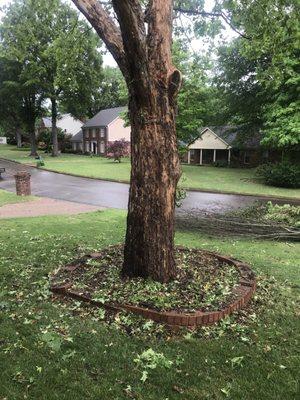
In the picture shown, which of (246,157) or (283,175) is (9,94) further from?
(283,175)

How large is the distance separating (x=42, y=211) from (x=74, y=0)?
9997mm

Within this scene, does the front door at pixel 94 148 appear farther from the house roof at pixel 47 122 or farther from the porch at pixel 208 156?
Answer: the house roof at pixel 47 122

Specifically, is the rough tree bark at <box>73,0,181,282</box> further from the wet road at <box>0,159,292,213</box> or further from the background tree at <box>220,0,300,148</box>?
the wet road at <box>0,159,292,213</box>

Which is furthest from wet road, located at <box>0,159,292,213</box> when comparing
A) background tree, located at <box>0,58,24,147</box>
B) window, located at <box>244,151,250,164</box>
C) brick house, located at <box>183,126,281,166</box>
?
background tree, located at <box>0,58,24,147</box>

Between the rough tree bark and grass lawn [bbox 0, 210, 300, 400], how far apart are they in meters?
1.14

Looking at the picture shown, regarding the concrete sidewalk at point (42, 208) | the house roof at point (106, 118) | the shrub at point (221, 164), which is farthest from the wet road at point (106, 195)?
the house roof at point (106, 118)

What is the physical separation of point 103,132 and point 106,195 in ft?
143

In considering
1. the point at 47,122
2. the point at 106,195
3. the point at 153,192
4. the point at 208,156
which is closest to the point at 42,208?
the point at 106,195

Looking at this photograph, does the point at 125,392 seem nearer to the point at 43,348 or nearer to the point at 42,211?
the point at 43,348

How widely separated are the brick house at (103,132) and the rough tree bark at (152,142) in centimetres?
5316

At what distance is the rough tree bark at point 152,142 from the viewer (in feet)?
16.6


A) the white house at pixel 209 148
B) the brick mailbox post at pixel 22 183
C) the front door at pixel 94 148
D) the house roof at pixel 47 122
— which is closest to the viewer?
the brick mailbox post at pixel 22 183

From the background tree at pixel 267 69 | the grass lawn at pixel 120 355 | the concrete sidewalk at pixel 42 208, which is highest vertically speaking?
the background tree at pixel 267 69

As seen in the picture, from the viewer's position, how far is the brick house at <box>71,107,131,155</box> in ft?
199
